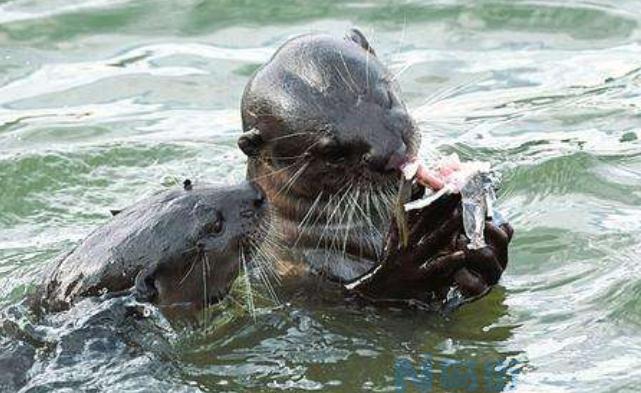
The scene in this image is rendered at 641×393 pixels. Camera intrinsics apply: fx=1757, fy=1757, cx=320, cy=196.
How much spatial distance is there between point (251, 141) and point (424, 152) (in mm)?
662

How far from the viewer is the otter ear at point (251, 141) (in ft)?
21.7

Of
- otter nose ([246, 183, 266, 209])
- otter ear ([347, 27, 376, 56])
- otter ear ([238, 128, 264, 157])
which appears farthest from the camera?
otter ear ([347, 27, 376, 56])

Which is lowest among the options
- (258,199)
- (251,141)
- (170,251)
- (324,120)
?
(170,251)

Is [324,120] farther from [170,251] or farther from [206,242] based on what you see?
[170,251]

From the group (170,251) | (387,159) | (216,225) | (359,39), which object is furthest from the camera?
(359,39)

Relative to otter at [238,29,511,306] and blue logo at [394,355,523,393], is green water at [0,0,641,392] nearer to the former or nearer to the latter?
blue logo at [394,355,523,393]

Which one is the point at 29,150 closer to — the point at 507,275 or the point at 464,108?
the point at 464,108

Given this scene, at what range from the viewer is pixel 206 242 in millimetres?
6336

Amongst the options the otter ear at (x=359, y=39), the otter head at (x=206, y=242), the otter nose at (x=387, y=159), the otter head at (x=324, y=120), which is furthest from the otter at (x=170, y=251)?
the otter ear at (x=359, y=39)

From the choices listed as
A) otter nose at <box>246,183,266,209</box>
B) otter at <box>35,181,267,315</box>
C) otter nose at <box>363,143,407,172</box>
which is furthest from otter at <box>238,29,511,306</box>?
otter at <box>35,181,267,315</box>

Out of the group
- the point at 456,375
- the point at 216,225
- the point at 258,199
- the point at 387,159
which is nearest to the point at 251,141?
the point at 258,199

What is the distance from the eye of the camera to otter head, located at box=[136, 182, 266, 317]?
6.29 m

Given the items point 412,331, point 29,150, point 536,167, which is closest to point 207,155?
point 29,150

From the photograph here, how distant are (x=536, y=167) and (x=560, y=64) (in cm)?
179
